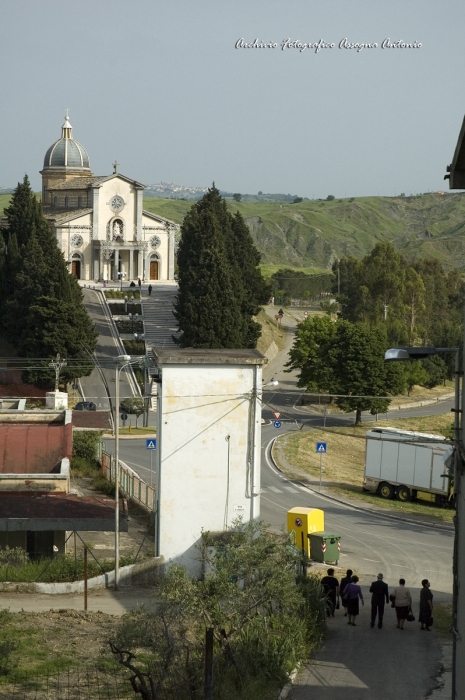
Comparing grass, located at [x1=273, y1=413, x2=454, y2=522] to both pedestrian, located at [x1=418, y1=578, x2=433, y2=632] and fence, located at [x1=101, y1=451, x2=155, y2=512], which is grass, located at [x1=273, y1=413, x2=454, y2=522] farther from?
pedestrian, located at [x1=418, y1=578, x2=433, y2=632]

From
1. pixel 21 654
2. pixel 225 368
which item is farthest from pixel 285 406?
pixel 21 654

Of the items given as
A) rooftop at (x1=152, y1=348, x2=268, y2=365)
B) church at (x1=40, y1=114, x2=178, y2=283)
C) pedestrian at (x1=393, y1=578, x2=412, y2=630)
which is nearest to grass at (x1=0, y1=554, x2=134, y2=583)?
rooftop at (x1=152, y1=348, x2=268, y2=365)

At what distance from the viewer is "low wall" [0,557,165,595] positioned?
23.4 m

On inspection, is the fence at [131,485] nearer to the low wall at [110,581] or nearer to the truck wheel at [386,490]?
the low wall at [110,581]

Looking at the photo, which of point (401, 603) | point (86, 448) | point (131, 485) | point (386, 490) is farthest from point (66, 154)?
point (401, 603)

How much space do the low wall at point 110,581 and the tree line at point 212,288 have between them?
3945cm

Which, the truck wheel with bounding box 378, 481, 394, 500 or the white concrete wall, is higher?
the white concrete wall

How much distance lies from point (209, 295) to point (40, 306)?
1048 cm

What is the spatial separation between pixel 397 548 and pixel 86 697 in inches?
715

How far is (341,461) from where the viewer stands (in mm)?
57219

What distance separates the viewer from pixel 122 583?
974 inches

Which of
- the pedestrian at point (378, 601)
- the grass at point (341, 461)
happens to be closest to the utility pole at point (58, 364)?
the grass at point (341, 461)

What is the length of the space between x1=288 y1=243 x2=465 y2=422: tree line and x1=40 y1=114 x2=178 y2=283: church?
751 inches

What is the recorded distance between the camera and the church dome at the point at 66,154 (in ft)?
360
